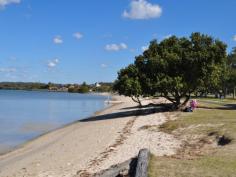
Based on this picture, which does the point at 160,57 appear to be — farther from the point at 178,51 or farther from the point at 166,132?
the point at 166,132

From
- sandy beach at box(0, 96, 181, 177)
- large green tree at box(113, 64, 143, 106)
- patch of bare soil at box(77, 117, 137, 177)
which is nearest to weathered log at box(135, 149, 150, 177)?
sandy beach at box(0, 96, 181, 177)

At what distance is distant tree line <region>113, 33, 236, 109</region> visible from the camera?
4166cm

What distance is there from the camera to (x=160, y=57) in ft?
142

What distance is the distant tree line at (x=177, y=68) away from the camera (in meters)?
41.7

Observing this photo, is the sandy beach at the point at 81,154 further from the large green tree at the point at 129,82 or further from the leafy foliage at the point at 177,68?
the large green tree at the point at 129,82

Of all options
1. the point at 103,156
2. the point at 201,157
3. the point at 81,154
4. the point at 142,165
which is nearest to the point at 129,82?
the point at 81,154

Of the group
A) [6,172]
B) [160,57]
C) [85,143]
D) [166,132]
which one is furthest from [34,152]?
[160,57]

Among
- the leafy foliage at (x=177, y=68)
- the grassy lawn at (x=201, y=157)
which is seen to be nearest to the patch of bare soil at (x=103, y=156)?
the grassy lawn at (x=201, y=157)

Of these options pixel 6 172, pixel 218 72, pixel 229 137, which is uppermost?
pixel 218 72

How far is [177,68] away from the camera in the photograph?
4322cm

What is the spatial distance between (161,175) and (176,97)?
31.0m

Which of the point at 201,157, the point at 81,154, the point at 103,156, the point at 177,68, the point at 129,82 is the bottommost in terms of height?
the point at 81,154

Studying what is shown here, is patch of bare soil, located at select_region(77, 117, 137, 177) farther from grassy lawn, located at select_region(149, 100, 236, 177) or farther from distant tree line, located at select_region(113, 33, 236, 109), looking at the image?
distant tree line, located at select_region(113, 33, 236, 109)

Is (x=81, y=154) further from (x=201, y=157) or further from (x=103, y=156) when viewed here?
(x=201, y=157)
